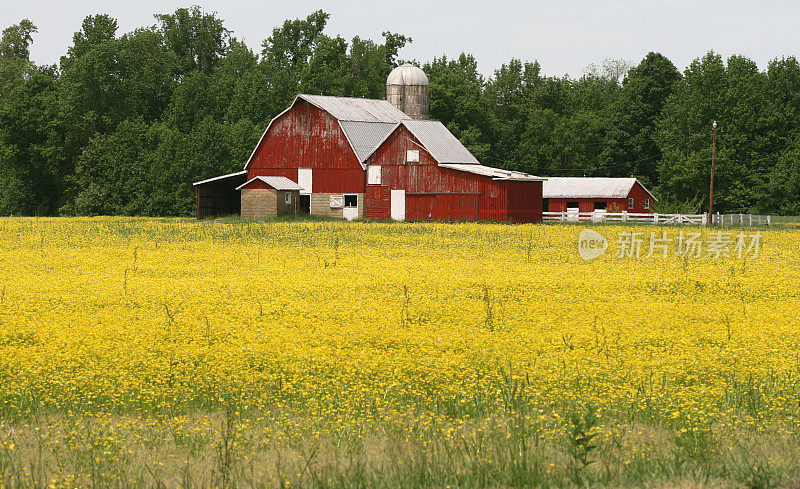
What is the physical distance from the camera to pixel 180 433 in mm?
8930

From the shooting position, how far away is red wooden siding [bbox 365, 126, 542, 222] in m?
59.3

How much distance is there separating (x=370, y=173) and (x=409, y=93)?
17476 millimetres

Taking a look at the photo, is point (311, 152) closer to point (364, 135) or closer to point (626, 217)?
point (364, 135)

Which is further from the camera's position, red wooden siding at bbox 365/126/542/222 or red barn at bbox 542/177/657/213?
red barn at bbox 542/177/657/213

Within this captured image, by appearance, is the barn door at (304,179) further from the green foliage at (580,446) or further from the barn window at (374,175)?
the green foliage at (580,446)

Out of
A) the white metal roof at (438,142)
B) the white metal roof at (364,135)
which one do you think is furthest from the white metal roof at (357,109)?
the white metal roof at (438,142)

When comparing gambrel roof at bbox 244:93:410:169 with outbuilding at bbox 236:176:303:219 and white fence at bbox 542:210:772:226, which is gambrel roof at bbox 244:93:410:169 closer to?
outbuilding at bbox 236:176:303:219

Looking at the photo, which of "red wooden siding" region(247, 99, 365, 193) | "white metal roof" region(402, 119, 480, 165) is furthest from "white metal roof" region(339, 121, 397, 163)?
"white metal roof" region(402, 119, 480, 165)

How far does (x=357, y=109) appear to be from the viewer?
2805 inches

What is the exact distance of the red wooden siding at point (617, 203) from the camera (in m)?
79.2

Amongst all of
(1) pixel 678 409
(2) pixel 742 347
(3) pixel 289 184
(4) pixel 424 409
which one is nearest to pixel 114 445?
(4) pixel 424 409

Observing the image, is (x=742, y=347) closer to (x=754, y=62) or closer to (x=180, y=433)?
(x=180, y=433)

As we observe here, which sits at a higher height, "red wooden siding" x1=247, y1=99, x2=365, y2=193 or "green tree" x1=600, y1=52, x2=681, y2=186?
"green tree" x1=600, y1=52, x2=681, y2=186

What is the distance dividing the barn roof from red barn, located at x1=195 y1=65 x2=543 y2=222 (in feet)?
50.9
